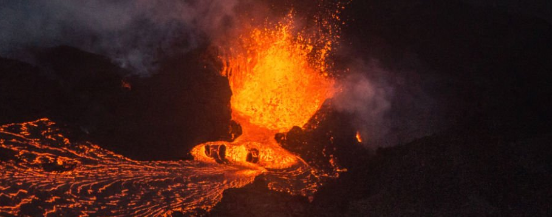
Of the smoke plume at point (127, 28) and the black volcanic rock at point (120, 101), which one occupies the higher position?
the smoke plume at point (127, 28)

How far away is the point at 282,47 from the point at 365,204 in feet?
7.90

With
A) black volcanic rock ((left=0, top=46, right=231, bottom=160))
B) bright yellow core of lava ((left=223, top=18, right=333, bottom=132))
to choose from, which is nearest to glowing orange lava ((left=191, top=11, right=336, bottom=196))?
bright yellow core of lava ((left=223, top=18, right=333, bottom=132))

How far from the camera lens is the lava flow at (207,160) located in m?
3.36

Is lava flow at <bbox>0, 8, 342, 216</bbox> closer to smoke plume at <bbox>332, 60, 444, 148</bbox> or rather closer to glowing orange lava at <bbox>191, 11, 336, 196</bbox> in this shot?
glowing orange lava at <bbox>191, 11, 336, 196</bbox>

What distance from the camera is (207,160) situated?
13.3 feet

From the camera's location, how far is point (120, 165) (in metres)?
3.78

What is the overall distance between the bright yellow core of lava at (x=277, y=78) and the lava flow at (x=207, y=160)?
0.01 m

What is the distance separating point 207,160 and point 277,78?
4.84 feet

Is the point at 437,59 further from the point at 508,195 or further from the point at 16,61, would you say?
the point at 16,61

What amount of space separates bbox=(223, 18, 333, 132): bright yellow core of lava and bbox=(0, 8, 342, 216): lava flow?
13 mm

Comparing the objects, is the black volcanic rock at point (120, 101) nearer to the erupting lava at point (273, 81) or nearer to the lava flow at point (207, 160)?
the lava flow at point (207, 160)

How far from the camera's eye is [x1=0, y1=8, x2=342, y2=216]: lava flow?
3.36m

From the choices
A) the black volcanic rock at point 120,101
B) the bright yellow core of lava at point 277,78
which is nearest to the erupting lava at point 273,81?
the bright yellow core of lava at point 277,78

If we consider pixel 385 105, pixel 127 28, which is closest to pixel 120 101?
pixel 127 28
